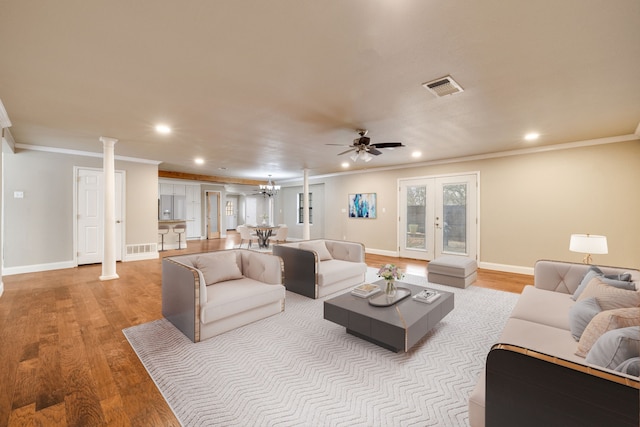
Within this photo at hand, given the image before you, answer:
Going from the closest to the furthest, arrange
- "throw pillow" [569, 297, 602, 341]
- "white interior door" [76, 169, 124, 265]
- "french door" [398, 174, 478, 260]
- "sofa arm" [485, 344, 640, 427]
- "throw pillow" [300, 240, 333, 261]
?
"sofa arm" [485, 344, 640, 427] < "throw pillow" [569, 297, 602, 341] < "throw pillow" [300, 240, 333, 261] < "white interior door" [76, 169, 124, 265] < "french door" [398, 174, 478, 260]

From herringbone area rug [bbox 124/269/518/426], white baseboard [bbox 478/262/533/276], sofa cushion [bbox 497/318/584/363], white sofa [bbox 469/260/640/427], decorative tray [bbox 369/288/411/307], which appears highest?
white sofa [bbox 469/260/640/427]

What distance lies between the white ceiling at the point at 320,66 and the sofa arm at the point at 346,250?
196 cm

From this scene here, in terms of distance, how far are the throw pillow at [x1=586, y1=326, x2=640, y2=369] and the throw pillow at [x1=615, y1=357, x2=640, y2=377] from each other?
0.15ft

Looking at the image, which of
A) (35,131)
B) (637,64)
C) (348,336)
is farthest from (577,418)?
(35,131)

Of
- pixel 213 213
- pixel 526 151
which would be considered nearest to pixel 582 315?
pixel 526 151

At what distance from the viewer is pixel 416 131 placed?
14.1 ft

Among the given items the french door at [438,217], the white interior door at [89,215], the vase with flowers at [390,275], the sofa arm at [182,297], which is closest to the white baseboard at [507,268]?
the french door at [438,217]

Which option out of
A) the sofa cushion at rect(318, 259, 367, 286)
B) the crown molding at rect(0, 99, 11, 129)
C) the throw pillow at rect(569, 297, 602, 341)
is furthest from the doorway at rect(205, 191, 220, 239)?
the throw pillow at rect(569, 297, 602, 341)

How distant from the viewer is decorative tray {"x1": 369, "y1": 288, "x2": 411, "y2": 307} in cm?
280

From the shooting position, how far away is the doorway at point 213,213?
40.0 ft

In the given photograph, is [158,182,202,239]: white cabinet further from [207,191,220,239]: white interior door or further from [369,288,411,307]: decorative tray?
[369,288,411,307]: decorative tray

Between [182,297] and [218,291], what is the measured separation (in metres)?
0.36

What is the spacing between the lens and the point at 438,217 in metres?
6.76

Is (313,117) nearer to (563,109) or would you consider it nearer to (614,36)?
(614,36)
